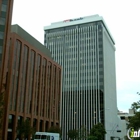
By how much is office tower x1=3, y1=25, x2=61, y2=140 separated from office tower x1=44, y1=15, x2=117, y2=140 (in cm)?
3434

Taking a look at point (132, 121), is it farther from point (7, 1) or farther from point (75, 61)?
point (75, 61)

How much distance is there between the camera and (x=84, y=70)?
427ft

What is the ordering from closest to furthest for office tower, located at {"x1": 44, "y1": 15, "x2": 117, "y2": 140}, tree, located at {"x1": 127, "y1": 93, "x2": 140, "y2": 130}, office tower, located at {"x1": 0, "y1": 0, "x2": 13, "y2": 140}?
tree, located at {"x1": 127, "y1": 93, "x2": 140, "y2": 130} → office tower, located at {"x1": 0, "y1": 0, "x2": 13, "y2": 140} → office tower, located at {"x1": 44, "y1": 15, "x2": 117, "y2": 140}

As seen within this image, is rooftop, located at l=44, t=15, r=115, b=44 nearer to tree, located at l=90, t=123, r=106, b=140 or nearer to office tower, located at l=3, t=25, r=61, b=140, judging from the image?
office tower, located at l=3, t=25, r=61, b=140

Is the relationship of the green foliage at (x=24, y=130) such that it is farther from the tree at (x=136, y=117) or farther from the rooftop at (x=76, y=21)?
the rooftop at (x=76, y=21)

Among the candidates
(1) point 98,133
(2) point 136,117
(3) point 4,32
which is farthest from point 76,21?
(2) point 136,117

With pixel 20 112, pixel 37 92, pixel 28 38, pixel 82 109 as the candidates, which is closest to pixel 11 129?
pixel 20 112

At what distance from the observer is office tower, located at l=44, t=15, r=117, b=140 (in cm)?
12325

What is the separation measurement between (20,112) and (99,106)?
60.0 m

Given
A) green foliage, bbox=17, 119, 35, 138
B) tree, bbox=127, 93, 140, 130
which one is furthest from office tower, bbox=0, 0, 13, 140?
tree, bbox=127, 93, 140, 130

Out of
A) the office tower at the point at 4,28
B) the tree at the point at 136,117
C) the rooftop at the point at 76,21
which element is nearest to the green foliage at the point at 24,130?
the office tower at the point at 4,28

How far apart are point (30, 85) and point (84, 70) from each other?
58659 mm

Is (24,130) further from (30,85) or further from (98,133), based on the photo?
(98,133)

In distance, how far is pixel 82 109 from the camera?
123750 millimetres
